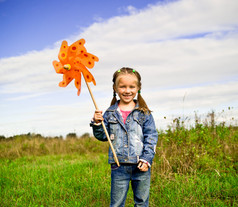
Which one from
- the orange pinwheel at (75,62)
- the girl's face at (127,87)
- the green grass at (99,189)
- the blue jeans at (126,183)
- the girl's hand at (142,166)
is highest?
the orange pinwheel at (75,62)

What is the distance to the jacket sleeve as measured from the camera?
3018mm

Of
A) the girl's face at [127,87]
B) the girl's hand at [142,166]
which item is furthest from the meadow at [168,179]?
the girl's face at [127,87]

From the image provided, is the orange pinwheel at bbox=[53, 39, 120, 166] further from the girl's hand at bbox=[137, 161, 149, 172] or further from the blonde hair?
the girl's hand at bbox=[137, 161, 149, 172]

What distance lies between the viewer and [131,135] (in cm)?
305

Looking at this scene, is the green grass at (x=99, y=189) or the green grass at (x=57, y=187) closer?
the green grass at (x=99, y=189)

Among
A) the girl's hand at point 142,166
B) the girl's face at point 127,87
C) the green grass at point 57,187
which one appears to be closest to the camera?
the girl's hand at point 142,166

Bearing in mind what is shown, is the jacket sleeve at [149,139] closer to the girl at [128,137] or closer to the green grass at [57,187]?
the girl at [128,137]

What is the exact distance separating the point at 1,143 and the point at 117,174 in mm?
8634

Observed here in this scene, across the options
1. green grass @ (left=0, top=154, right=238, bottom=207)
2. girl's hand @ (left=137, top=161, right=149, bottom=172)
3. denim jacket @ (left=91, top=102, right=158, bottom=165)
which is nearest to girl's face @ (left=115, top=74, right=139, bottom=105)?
denim jacket @ (left=91, top=102, right=158, bottom=165)

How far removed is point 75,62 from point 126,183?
4.86ft

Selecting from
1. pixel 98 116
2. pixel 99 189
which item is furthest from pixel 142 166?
pixel 99 189

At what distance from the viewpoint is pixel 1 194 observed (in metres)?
4.75

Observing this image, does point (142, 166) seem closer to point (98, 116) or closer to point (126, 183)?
point (126, 183)

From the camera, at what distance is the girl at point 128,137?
9.88ft
